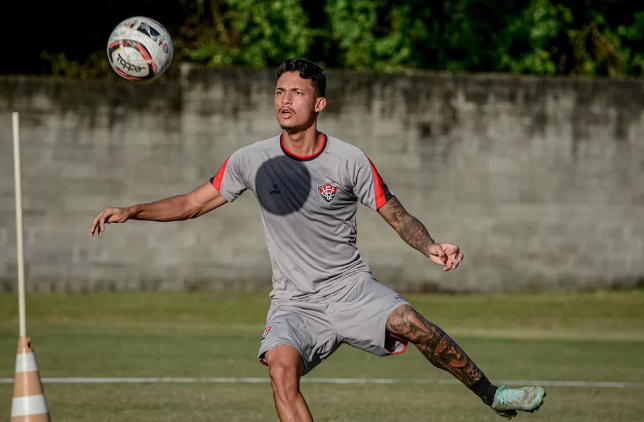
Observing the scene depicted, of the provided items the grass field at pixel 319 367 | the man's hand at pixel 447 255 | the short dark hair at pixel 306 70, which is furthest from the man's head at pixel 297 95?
the grass field at pixel 319 367

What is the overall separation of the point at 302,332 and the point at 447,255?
3.28 feet

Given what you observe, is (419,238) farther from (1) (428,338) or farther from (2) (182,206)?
(2) (182,206)

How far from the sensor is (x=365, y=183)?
725cm

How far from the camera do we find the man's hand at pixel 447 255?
651 centimetres

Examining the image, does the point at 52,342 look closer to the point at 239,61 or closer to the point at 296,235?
the point at 296,235

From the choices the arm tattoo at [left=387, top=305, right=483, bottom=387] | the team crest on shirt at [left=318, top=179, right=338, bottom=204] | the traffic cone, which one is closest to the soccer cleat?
the arm tattoo at [left=387, top=305, right=483, bottom=387]

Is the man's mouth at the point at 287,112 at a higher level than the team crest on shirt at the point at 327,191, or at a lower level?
higher

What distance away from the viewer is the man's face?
7.16 meters

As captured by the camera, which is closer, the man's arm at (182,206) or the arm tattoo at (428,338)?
the arm tattoo at (428,338)

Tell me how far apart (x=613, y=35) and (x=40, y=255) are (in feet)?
37.3

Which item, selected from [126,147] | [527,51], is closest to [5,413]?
[126,147]

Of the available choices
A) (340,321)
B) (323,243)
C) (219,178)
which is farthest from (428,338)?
(219,178)

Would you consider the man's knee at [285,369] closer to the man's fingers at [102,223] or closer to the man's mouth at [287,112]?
the man's fingers at [102,223]

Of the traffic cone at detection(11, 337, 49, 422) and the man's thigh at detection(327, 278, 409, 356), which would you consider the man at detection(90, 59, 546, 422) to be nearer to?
the man's thigh at detection(327, 278, 409, 356)
